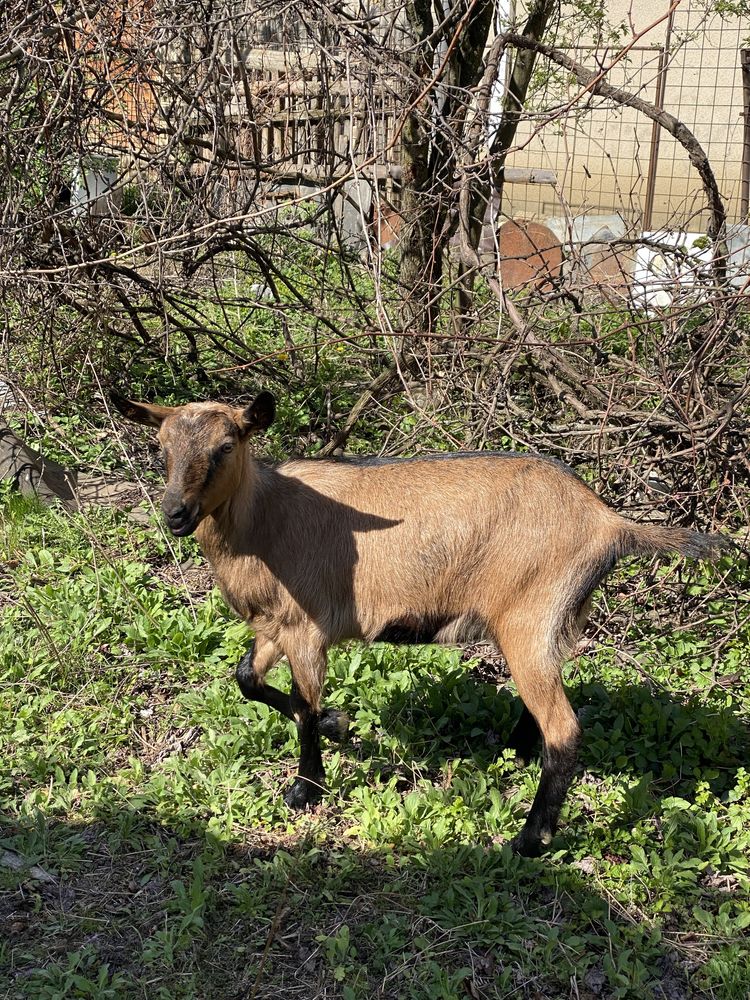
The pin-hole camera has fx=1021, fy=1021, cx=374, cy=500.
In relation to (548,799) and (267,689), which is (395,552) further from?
(548,799)

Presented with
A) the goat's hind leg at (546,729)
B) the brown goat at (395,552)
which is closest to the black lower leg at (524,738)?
the brown goat at (395,552)

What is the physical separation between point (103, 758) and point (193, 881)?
2.60ft

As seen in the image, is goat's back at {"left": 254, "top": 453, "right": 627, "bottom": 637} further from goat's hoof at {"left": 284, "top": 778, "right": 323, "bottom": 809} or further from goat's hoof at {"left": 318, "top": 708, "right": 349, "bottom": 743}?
goat's hoof at {"left": 284, "top": 778, "right": 323, "bottom": 809}

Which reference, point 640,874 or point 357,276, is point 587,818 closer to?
point 640,874

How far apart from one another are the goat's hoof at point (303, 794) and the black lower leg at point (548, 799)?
728mm

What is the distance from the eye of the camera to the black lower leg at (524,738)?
155 inches

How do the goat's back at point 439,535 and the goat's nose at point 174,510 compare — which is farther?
the goat's back at point 439,535

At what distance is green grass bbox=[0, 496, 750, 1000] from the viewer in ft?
9.80

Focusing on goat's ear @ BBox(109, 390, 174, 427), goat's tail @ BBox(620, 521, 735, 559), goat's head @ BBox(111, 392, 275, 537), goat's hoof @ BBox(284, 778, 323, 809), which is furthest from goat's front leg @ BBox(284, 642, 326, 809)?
goat's tail @ BBox(620, 521, 735, 559)

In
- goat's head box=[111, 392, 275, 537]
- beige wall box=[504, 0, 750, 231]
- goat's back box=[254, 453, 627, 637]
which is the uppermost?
beige wall box=[504, 0, 750, 231]

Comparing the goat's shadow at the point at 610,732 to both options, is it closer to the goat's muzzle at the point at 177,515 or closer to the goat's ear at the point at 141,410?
the goat's muzzle at the point at 177,515

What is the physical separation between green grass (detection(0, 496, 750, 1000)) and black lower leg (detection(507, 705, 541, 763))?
0.08 m

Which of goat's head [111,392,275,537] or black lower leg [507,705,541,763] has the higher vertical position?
goat's head [111,392,275,537]

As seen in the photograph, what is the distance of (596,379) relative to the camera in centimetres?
462
